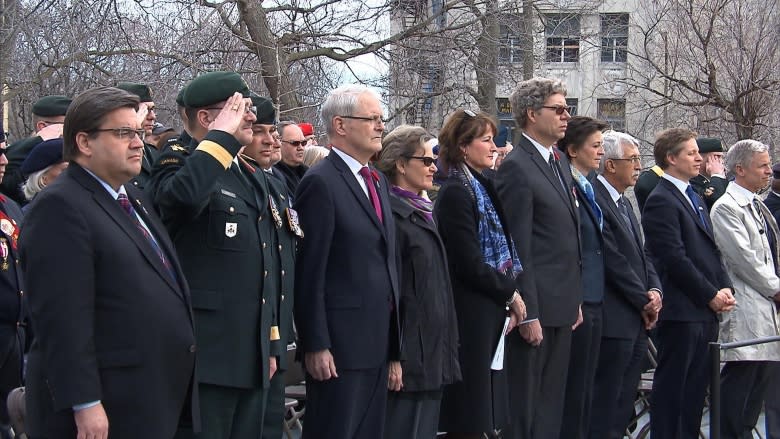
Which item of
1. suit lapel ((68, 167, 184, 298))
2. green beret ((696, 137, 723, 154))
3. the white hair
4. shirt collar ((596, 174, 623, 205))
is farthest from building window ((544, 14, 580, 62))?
suit lapel ((68, 167, 184, 298))

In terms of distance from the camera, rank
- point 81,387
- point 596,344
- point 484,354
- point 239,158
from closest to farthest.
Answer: point 81,387
point 239,158
point 484,354
point 596,344

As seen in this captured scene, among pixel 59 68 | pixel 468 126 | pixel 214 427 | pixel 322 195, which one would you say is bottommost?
pixel 214 427

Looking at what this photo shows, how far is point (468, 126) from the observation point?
238 inches

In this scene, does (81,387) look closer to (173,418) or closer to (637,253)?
(173,418)

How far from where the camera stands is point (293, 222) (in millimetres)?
4906

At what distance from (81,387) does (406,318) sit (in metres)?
2.11

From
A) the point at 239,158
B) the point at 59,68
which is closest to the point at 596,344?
the point at 239,158

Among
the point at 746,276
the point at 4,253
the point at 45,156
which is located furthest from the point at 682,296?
the point at 4,253

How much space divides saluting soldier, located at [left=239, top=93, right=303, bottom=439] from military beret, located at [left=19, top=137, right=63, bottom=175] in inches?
40.8

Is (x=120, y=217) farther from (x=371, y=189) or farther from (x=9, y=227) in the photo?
(x=9, y=227)

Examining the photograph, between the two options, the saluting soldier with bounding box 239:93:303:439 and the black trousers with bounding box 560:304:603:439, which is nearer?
the saluting soldier with bounding box 239:93:303:439

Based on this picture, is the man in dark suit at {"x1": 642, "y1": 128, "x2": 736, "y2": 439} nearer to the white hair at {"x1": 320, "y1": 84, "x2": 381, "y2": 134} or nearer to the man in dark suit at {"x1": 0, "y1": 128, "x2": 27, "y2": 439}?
the white hair at {"x1": 320, "y1": 84, "x2": 381, "y2": 134}

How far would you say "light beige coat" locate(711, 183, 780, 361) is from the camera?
7133 millimetres

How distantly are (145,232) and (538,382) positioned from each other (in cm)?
296
